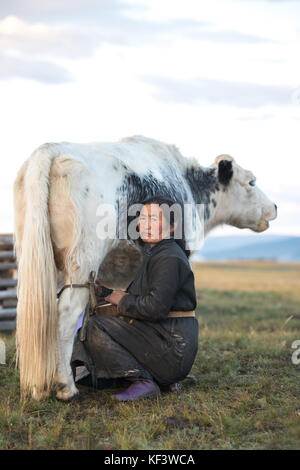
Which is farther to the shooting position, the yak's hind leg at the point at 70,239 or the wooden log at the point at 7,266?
the wooden log at the point at 7,266

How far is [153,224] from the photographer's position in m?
4.47

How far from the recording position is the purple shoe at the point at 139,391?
174 inches

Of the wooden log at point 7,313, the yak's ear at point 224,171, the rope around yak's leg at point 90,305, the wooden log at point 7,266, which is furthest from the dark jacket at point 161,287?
the wooden log at point 7,266

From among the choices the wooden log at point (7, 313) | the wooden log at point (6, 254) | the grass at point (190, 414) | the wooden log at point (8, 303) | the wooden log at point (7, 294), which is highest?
the wooden log at point (6, 254)

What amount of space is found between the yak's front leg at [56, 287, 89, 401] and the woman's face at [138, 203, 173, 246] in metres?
0.70

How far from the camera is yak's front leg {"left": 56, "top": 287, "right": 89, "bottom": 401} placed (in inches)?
172

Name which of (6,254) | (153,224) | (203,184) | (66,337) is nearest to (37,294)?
(66,337)

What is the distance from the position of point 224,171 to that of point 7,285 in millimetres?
4652

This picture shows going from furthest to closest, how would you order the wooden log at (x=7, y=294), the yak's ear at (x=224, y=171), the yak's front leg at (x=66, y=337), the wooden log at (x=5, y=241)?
the wooden log at (x=5, y=241) < the wooden log at (x=7, y=294) < the yak's ear at (x=224, y=171) < the yak's front leg at (x=66, y=337)

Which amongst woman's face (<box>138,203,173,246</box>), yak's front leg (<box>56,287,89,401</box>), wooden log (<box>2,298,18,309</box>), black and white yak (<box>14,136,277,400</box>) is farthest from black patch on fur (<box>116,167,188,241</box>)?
wooden log (<box>2,298,18,309</box>)

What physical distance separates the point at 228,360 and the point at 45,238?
8.54ft

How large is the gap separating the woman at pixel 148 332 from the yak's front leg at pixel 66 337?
0.20 m

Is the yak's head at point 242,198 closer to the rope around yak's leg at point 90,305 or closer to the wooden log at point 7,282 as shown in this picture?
the rope around yak's leg at point 90,305

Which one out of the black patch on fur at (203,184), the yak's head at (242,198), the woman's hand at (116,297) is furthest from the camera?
the yak's head at (242,198)
